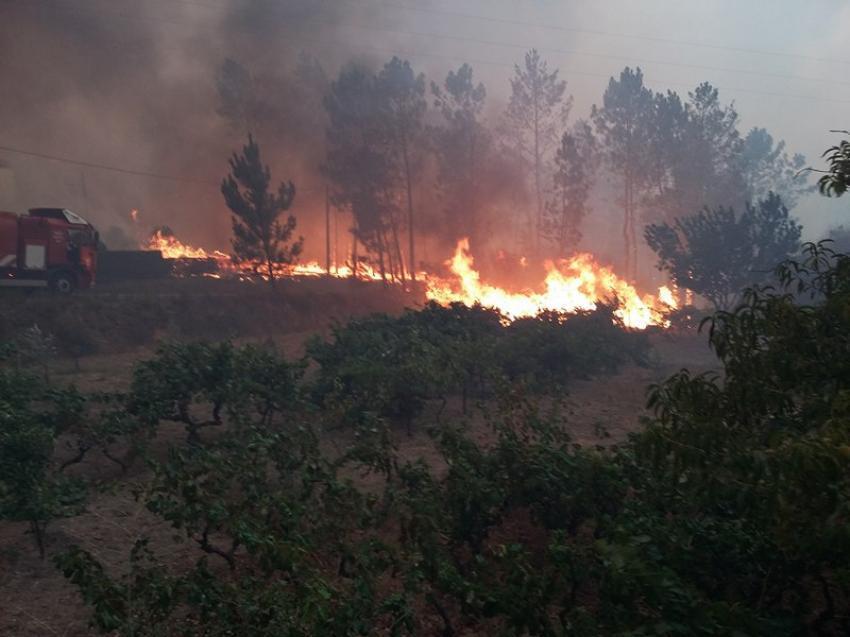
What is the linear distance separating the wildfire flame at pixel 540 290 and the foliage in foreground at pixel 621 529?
71.4 ft

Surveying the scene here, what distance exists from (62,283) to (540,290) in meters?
25.7

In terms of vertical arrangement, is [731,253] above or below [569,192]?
below

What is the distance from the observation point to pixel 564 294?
37281 mm

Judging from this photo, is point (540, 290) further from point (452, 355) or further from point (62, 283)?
point (452, 355)

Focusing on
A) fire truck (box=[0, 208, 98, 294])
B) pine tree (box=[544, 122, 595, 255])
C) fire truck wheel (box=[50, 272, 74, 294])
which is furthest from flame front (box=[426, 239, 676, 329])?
fire truck wheel (box=[50, 272, 74, 294])

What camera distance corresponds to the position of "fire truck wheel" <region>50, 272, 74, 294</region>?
28056 mm

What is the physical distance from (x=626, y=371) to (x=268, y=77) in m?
39.0

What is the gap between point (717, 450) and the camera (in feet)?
17.4

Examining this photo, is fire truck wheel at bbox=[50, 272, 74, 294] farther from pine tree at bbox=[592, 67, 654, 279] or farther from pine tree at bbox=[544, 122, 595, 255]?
pine tree at bbox=[592, 67, 654, 279]

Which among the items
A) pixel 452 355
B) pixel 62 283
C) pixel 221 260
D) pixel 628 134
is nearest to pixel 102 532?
pixel 452 355

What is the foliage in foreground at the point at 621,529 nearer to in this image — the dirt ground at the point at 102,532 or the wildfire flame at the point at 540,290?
the dirt ground at the point at 102,532

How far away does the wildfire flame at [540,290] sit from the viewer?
34719 millimetres

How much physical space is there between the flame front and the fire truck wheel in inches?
630

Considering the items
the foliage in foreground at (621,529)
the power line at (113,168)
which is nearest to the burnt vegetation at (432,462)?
the foliage in foreground at (621,529)
